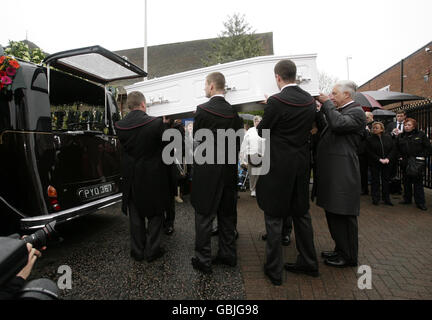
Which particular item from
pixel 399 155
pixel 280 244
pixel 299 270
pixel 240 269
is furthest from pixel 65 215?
pixel 399 155

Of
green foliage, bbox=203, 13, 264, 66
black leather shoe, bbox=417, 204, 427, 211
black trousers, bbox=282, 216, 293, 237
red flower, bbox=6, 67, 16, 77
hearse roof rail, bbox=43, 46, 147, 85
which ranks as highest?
green foliage, bbox=203, 13, 264, 66

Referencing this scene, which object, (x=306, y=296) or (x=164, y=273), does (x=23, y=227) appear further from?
(x=306, y=296)

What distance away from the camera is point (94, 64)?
14.7 feet

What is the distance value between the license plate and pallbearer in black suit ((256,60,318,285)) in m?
2.72

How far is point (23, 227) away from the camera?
308 cm

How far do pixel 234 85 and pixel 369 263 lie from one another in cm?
300

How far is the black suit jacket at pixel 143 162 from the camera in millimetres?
3203

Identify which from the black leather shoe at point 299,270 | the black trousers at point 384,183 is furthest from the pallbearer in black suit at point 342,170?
the black trousers at point 384,183

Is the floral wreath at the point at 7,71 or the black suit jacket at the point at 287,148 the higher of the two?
the floral wreath at the point at 7,71

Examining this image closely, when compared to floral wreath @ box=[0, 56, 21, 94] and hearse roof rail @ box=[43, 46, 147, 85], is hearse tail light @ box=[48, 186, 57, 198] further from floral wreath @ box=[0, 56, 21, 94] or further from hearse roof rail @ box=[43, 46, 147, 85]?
hearse roof rail @ box=[43, 46, 147, 85]

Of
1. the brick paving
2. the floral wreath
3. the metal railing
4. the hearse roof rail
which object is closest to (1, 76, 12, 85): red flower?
the floral wreath

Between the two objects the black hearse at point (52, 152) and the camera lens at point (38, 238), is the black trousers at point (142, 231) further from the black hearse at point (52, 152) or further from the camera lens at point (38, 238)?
the camera lens at point (38, 238)

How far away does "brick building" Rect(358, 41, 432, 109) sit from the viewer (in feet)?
50.9
